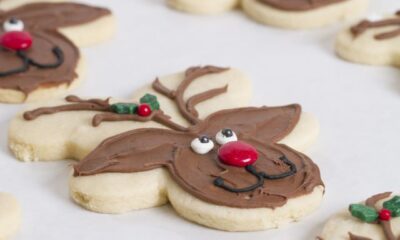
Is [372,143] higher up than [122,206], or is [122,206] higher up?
[372,143]

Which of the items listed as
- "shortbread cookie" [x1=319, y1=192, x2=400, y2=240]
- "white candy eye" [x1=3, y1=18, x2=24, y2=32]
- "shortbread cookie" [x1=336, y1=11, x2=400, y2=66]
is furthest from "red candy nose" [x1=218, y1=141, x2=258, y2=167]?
"white candy eye" [x1=3, y1=18, x2=24, y2=32]

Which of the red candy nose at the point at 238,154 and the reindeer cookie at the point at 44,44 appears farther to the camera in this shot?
the reindeer cookie at the point at 44,44

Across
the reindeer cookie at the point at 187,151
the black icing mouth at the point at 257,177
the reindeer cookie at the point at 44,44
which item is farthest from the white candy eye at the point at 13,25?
the black icing mouth at the point at 257,177

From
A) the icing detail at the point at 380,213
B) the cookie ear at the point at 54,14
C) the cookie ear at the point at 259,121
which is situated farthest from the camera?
the cookie ear at the point at 54,14

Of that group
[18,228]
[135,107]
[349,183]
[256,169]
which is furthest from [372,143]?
[18,228]

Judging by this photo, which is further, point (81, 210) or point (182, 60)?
point (182, 60)

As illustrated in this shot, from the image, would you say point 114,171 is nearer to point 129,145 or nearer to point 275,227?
point 129,145

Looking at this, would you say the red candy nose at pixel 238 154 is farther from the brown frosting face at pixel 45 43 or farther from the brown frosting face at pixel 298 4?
the brown frosting face at pixel 298 4
